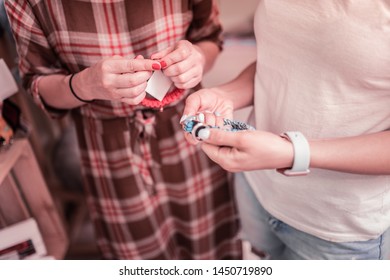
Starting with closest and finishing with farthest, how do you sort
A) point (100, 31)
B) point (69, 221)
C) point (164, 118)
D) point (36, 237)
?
point (100, 31) < point (164, 118) < point (36, 237) < point (69, 221)

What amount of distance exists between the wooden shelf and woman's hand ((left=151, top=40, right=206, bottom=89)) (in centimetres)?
54

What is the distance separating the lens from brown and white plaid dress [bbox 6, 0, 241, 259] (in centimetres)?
87

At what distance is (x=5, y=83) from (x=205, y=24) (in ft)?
1.88

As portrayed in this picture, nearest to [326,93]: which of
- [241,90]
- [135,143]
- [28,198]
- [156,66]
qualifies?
[241,90]

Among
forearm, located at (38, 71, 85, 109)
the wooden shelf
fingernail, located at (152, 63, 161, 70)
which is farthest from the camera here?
the wooden shelf

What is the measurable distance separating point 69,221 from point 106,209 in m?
0.93

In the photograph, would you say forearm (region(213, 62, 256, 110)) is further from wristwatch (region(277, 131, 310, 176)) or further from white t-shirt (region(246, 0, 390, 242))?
wristwatch (region(277, 131, 310, 176))

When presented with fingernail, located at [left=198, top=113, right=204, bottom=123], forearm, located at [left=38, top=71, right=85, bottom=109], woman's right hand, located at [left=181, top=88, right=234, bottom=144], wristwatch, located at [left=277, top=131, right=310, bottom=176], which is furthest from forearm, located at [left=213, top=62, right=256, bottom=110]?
forearm, located at [left=38, top=71, right=85, bottom=109]

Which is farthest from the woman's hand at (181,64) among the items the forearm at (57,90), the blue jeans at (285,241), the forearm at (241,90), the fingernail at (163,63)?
the blue jeans at (285,241)
